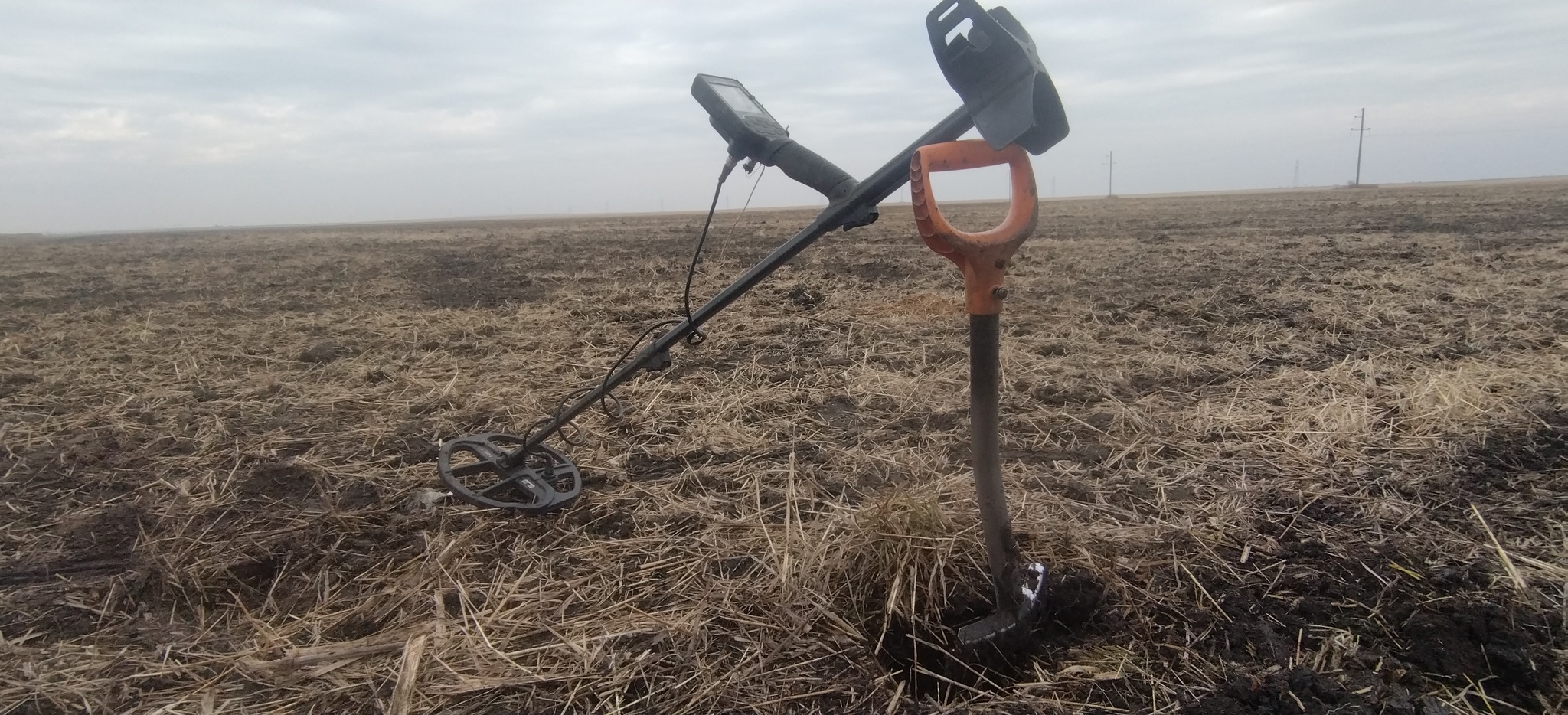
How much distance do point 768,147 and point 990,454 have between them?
106cm

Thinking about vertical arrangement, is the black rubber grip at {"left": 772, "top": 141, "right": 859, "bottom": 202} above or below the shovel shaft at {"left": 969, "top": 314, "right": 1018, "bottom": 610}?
above

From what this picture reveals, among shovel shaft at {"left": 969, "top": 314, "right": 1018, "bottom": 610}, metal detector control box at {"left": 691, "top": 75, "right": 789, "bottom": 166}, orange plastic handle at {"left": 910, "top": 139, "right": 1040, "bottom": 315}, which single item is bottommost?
shovel shaft at {"left": 969, "top": 314, "right": 1018, "bottom": 610}

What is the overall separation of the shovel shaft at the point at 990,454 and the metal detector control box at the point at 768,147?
48 cm

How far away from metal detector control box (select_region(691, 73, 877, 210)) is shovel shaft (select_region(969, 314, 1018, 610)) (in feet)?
1.56

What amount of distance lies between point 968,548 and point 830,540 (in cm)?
44

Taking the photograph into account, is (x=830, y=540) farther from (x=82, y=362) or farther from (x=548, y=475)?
(x=82, y=362)

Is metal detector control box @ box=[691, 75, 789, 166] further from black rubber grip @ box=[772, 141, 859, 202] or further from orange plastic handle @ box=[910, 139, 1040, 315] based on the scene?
orange plastic handle @ box=[910, 139, 1040, 315]

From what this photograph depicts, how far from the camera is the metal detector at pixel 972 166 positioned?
5.37ft

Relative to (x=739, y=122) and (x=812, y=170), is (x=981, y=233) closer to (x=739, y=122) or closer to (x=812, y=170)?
(x=812, y=170)

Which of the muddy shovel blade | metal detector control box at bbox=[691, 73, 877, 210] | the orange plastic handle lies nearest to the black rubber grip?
metal detector control box at bbox=[691, 73, 877, 210]

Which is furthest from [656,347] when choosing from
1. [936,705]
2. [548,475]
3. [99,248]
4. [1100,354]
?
[99,248]

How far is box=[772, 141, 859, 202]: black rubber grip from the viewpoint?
2.14 meters

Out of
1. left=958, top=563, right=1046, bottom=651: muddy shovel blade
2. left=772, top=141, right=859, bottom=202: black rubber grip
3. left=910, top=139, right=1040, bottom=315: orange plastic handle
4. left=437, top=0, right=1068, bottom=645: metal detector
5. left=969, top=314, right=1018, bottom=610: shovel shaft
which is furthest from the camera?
left=772, top=141, right=859, bottom=202: black rubber grip

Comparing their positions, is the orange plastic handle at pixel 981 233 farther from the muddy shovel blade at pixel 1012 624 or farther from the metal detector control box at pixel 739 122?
the muddy shovel blade at pixel 1012 624
